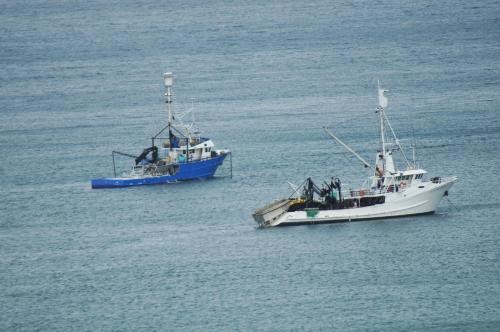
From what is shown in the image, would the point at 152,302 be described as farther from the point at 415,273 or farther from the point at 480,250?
the point at 480,250

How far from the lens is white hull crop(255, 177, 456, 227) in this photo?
351ft

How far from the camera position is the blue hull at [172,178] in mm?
129250

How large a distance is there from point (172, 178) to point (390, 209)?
93.8ft

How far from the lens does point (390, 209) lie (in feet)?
353

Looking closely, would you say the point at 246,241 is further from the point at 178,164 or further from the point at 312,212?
the point at 178,164

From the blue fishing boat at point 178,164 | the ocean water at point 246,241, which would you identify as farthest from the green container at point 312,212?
the blue fishing boat at point 178,164

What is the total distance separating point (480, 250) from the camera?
330 feet

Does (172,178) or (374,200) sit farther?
(172,178)

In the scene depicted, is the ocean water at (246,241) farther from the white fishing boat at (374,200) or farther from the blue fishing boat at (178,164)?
the blue fishing boat at (178,164)

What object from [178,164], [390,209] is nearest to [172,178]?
[178,164]

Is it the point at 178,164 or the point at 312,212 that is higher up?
the point at 178,164

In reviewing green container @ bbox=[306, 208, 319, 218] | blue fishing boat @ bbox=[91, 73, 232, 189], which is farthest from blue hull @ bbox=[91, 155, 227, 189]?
green container @ bbox=[306, 208, 319, 218]

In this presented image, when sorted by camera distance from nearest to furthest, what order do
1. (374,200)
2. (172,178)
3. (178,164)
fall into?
(374,200) < (178,164) < (172,178)

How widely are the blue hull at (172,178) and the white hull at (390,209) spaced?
2225cm
